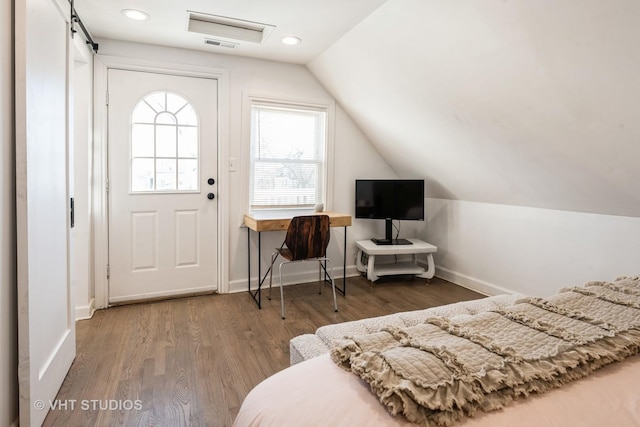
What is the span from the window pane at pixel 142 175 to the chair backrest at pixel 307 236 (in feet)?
4.55

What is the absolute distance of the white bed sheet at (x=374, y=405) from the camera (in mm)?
786

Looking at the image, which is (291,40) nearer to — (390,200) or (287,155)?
(287,155)

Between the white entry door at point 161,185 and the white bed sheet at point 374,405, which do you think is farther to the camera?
the white entry door at point 161,185

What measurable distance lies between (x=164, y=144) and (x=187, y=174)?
0.33 m

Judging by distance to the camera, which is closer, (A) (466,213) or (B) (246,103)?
(B) (246,103)

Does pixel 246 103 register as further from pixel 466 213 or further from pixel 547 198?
pixel 547 198

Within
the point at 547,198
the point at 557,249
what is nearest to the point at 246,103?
the point at 547,198

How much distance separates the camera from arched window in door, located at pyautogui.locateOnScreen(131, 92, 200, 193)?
3.30m

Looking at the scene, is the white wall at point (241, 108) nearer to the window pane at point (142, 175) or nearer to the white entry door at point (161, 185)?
the white entry door at point (161, 185)

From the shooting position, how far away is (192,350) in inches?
96.6

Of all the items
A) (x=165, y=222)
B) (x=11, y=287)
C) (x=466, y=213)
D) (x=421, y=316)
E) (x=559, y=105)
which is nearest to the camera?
(x=11, y=287)

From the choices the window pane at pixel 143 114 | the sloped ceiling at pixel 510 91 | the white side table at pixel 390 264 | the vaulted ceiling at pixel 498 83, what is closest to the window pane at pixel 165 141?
the window pane at pixel 143 114

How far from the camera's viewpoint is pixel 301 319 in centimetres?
300

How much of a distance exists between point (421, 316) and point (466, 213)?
8.45 feet
